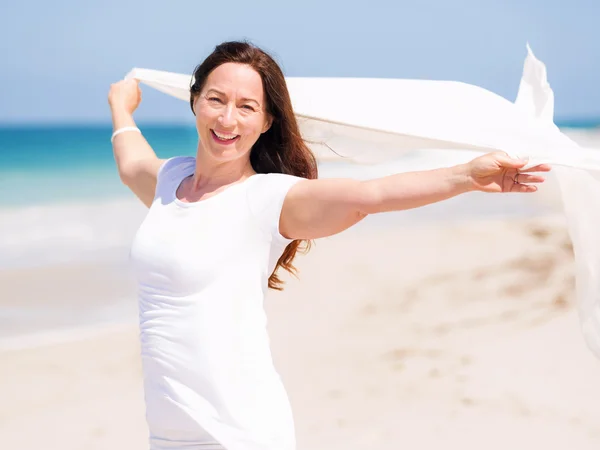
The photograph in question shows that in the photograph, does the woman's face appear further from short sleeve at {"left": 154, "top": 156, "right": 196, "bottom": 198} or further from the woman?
short sleeve at {"left": 154, "top": 156, "right": 196, "bottom": 198}

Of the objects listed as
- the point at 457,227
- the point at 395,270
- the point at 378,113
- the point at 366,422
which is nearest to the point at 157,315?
the point at 378,113

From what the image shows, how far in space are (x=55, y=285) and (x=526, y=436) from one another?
595 centimetres

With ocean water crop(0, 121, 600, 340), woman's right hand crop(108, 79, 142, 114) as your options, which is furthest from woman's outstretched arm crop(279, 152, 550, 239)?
ocean water crop(0, 121, 600, 340)

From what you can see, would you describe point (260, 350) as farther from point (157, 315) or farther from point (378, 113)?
point (378, 113)

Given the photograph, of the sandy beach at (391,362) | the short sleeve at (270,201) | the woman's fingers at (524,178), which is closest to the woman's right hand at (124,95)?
the short sleeve at (270,201)

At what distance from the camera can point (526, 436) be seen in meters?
4.95

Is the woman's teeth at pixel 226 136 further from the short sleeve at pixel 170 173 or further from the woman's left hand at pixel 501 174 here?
the woman's left hand at pixel 501 174

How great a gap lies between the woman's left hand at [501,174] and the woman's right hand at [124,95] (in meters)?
1.69

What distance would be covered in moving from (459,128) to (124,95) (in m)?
1.36

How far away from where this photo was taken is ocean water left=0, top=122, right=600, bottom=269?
11438 mm

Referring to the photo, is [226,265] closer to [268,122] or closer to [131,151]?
[268,122]

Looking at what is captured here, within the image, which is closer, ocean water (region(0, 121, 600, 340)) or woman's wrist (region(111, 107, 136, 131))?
woman's wrist (region(111, 107, 136, 131))

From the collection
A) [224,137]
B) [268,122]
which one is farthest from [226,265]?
[268,122]

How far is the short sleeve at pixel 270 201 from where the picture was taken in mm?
2361
